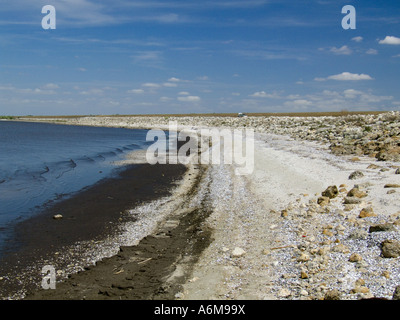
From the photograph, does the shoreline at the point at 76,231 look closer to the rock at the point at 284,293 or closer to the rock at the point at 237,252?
the rock at the point at 237,252

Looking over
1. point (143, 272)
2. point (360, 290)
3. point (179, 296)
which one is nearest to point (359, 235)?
point (360, 290)

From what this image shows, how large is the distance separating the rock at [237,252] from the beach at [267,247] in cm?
3

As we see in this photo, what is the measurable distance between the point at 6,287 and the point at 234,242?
635cm

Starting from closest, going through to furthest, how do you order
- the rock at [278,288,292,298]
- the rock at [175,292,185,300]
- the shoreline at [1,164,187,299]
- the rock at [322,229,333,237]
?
the rock at [278,288,292,298], the rock at [175,292,185,300], the shoreline at [1,164,187,299], the rock at [322,229,333,237]

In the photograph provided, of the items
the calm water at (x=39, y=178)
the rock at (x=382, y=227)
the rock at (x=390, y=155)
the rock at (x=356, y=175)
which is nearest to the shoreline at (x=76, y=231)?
the calm water at (x=39, y=178)

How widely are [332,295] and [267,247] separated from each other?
3283 millimetres

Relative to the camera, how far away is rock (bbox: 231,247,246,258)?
9190 mm

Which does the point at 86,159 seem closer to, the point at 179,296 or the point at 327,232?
the point at 327,232

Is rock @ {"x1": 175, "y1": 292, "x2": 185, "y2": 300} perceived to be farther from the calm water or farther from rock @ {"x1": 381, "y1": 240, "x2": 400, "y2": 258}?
the calm water

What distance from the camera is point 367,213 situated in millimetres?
10352

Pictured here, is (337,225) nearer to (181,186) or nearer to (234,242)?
(234,242)

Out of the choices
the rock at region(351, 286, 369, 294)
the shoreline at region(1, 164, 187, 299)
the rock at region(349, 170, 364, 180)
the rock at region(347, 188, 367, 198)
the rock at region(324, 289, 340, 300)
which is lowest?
the shoreline at region(1, 164, 187, 299)

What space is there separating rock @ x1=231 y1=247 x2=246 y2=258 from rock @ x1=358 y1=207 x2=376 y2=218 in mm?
4114

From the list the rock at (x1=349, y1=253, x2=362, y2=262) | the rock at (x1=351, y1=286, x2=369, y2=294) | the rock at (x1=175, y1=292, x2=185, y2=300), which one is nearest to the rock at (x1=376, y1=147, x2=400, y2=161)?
the rock at (x1=349, y1=253, x2=362, y2=262)
